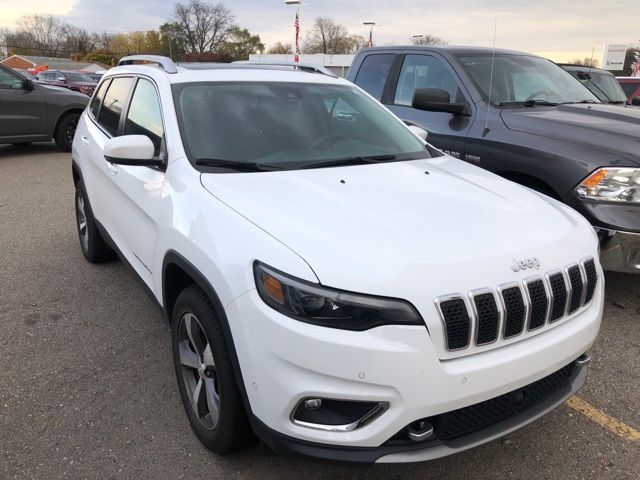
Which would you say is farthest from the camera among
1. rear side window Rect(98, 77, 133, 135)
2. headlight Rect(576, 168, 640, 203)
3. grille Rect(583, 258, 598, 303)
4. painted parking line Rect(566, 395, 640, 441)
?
rear side window Rect(98, 77, 133, 135)

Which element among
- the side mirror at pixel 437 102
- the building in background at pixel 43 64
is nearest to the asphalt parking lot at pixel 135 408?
the side mirror at pixel 437 102

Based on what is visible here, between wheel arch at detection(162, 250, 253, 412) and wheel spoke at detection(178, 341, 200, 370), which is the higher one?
wheel arch at detection(162, 250, 253, 412)

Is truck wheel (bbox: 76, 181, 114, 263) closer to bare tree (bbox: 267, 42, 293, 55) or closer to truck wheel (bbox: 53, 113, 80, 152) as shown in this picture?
truck wheel (bbox: 53, 113, 80, 152)

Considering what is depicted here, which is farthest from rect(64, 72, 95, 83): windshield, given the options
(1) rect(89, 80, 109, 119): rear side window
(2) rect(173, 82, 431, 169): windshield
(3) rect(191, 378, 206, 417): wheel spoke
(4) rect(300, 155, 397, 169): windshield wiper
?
(3) rect(191, 378, 206, 417): wheel spoke

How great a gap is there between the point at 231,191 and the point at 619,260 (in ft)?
8.72

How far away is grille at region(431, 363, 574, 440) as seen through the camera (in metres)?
1.94

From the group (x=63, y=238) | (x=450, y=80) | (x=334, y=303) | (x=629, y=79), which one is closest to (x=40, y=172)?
(x=63, y=238)

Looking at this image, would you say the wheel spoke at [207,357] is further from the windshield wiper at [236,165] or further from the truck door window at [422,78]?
the truck door window at [422,78]

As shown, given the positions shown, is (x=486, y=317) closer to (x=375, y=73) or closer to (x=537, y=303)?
(x=537, y=303)

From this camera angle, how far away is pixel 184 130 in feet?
9.43

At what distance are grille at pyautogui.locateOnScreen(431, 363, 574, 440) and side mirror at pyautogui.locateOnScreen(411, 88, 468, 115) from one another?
2849mm

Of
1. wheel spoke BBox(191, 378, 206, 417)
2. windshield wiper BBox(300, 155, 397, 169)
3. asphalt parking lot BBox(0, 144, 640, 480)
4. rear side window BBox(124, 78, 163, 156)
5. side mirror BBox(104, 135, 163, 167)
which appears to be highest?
rear side window BBox(124, 78, 163, 156)

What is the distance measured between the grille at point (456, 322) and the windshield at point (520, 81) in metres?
3.22

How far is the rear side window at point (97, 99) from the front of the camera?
4555mm
